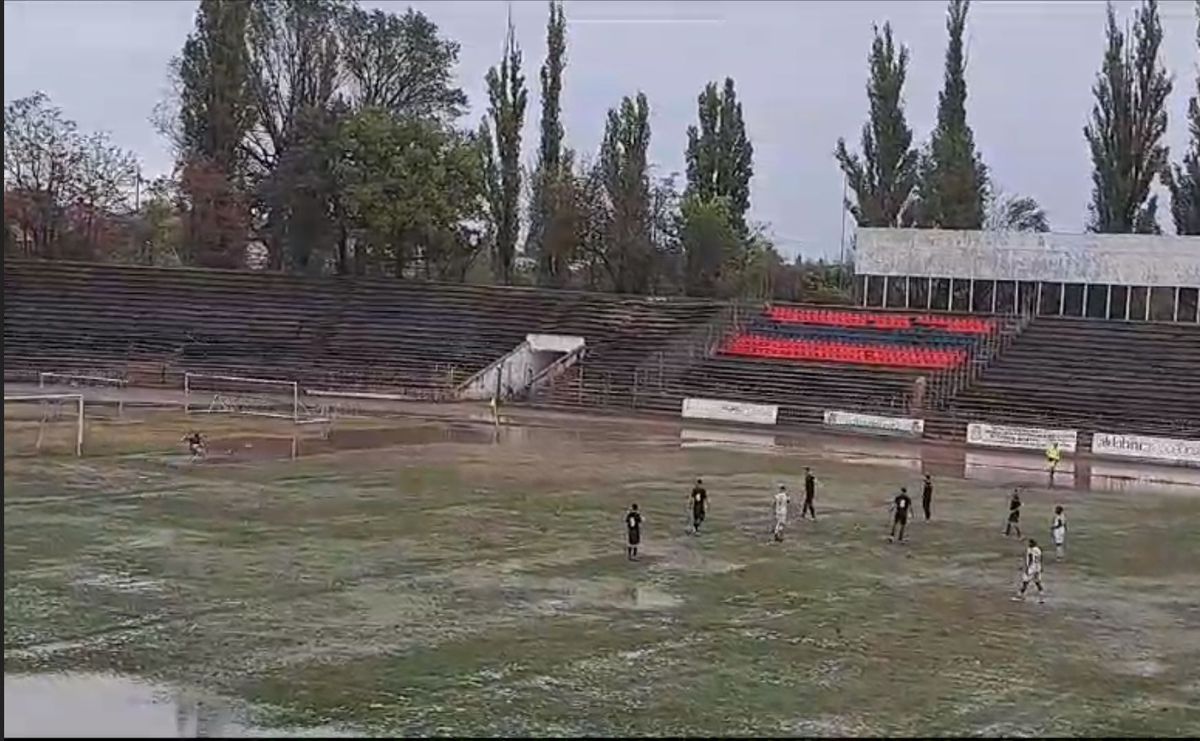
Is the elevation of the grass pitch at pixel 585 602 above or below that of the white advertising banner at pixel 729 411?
below

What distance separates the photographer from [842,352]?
51500 mm

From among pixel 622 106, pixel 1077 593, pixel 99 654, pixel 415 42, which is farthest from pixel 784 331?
pixel 99 654

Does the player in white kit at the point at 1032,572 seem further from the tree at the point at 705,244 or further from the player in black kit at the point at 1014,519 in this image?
the tree at the point at 705,244

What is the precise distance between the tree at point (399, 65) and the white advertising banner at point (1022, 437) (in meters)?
36.5

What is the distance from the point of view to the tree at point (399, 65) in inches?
2749

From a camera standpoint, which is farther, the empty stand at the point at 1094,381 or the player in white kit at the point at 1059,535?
the empty stand at the point at 1094,381

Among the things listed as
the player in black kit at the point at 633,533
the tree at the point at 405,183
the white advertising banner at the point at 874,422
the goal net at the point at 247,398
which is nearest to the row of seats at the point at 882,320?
the white advertising banner at the point at 874,422

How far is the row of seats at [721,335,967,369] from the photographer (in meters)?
50.0

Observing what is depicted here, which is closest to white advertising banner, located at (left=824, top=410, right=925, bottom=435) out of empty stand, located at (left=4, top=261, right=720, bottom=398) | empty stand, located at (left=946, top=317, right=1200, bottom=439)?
empty stand, located at (left=946, top=317, right=1200, bottom=439)

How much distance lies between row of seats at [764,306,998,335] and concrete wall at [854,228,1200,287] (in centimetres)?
254

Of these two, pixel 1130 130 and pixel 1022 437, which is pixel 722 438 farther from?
pixel 1130 130

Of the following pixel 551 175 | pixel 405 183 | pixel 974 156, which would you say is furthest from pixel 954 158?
pixel 405 183

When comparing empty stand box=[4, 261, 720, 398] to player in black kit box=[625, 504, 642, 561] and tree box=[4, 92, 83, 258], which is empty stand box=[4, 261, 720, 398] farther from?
player in black kit box=[625, 504, 642, 561]

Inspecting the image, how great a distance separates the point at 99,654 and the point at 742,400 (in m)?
34.2
